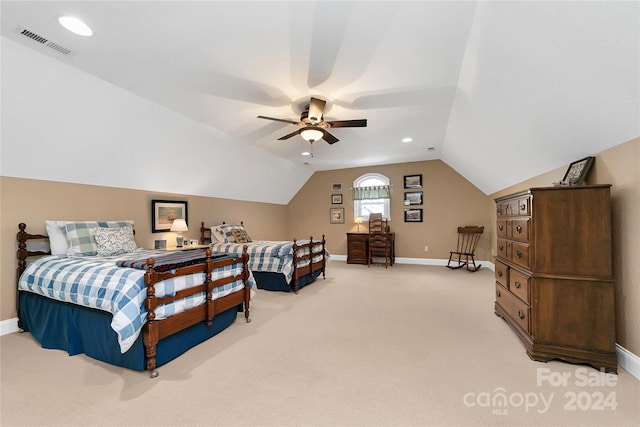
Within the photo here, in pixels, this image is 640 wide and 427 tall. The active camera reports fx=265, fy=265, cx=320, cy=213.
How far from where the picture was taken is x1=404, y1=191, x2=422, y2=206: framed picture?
6844mm

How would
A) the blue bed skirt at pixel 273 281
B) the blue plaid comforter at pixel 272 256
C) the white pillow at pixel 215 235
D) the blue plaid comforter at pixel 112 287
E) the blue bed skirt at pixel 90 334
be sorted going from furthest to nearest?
the white pillow at pixel 215 235 < the blue bed skirt at pixel 273 281 < the blue plaid comforter at pixel 272 256 < the blue bed skirt at pixel 90 334 < the blue plaid comforter at pixel 112 287

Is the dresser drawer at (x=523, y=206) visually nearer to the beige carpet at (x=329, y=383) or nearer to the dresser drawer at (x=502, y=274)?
the dresser drawer at (x=502, y=274)

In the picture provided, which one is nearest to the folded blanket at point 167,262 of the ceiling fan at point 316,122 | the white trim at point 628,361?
the ceiling fan at point 316,122

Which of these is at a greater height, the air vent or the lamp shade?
the air vent

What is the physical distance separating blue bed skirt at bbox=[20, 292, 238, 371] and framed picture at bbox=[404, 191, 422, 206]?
216 inches

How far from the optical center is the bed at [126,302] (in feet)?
6.68

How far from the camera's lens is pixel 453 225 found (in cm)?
654

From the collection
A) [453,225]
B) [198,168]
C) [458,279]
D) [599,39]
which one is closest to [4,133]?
[198,168]

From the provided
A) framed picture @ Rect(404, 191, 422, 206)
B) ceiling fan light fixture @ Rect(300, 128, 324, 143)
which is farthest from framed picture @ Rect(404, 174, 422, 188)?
ceiling fan light fixture @ Rect(300, 128, 324, 143)

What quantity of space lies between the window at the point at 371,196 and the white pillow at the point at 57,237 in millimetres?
5918

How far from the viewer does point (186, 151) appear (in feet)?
14.3

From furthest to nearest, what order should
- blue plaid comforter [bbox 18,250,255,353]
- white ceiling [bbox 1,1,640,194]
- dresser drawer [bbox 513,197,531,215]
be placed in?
dresser drawer [bbox 513,197,531,215] → blue plaid comforter [bbox 18,250,255,353] → white ceiling [bbox 1,1,640,194]

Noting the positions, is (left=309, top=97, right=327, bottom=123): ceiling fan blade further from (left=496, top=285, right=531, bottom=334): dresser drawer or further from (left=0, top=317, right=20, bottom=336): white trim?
(left=0, top=317, right=20, bottom=336): white trim

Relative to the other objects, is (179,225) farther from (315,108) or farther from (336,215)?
(336,215)
